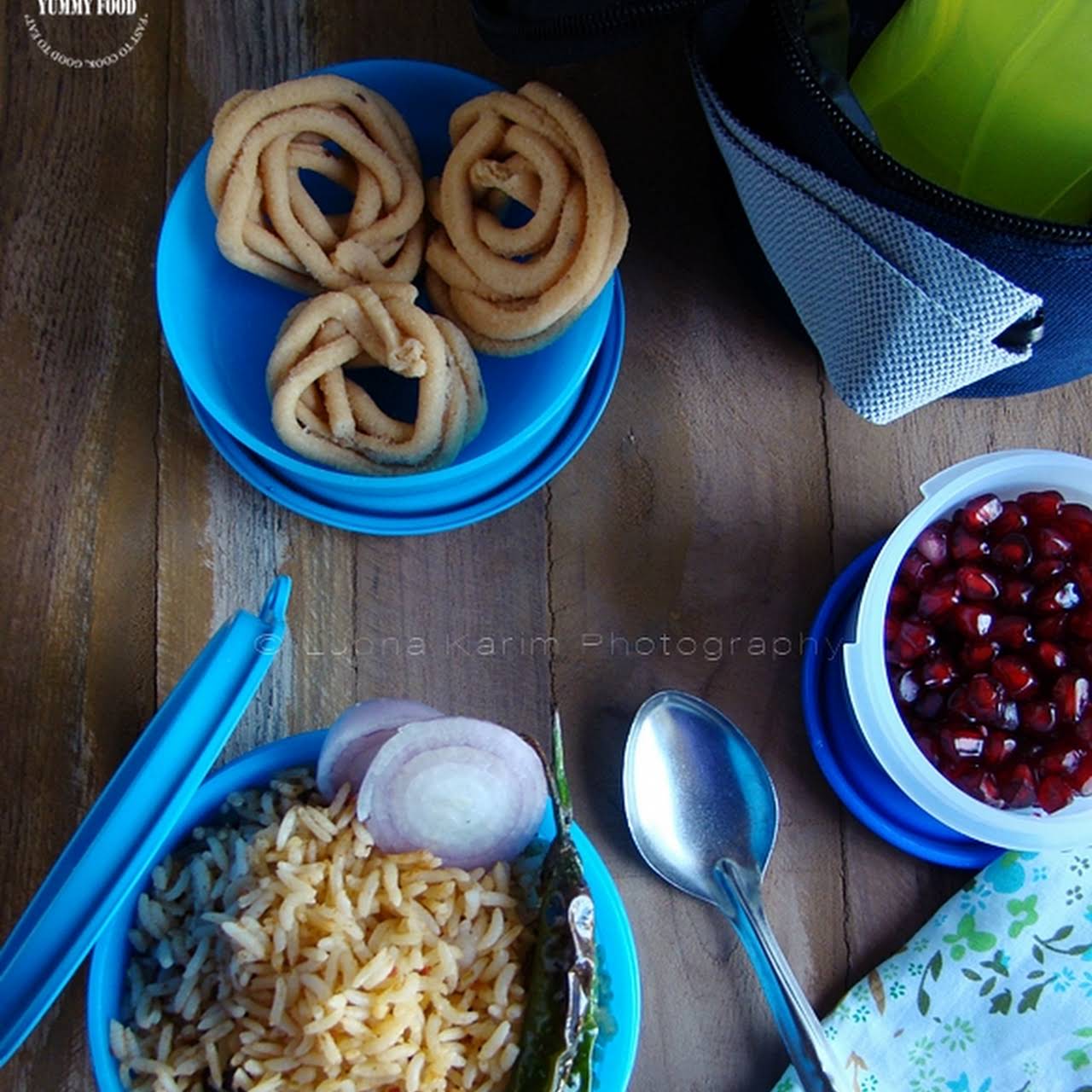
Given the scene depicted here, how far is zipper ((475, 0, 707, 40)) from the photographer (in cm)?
65

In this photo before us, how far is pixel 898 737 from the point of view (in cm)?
73

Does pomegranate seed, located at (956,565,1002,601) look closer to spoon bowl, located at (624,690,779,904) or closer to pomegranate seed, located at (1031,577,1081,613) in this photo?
pomegranate seed, located at (1031,577,1081,613)

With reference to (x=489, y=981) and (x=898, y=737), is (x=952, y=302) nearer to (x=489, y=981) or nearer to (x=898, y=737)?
(x=898, y=737)

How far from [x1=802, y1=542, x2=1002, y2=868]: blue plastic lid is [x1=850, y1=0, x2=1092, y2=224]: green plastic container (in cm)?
24

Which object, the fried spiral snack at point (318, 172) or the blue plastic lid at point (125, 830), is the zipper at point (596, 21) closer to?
the fried spiral snack at point (318, 172)

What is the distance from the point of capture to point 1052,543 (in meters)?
0.76

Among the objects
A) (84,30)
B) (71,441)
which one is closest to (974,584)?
(71,441)

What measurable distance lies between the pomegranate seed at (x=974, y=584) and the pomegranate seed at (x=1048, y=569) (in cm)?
3

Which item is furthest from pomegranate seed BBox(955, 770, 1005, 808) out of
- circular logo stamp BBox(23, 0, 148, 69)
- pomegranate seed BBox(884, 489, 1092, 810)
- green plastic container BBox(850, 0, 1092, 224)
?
circular logo stamp BBox(23, 0, 148, 69)

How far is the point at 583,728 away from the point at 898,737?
0.20 m

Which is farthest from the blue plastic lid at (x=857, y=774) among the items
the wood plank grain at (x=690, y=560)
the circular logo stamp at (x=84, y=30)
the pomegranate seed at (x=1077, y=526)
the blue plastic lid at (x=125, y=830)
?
the circular logo stamp at (x=84, y=30)

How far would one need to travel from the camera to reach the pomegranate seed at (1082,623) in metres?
0.76

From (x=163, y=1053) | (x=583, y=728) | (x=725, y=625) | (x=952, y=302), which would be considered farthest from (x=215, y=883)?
(x=952, y=302)

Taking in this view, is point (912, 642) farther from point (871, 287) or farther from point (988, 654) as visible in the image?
point (871, 287)
